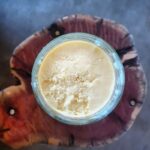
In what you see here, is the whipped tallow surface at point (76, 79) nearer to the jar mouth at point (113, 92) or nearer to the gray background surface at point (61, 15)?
the jar mouth at point (113, 92)

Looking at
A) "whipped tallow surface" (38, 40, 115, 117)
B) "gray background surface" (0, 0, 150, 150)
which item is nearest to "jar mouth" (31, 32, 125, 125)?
"whipped tallow surface" (38, 40, 115, 117)

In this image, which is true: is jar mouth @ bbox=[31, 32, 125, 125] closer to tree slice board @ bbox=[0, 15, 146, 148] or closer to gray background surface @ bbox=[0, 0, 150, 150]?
tree slice board @ bbox=[0, 15, 146, 148]

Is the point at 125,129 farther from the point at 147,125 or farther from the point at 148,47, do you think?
the point at 148,47

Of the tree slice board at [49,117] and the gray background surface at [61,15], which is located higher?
the gray background surface at [61,15]

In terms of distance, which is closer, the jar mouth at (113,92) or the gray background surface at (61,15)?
the jar mouth at (113,92)

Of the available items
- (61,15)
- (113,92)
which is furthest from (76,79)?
(61,15)

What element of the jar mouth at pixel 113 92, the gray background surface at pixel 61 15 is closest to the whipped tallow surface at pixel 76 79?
the jar mouth at pixel 113 92
